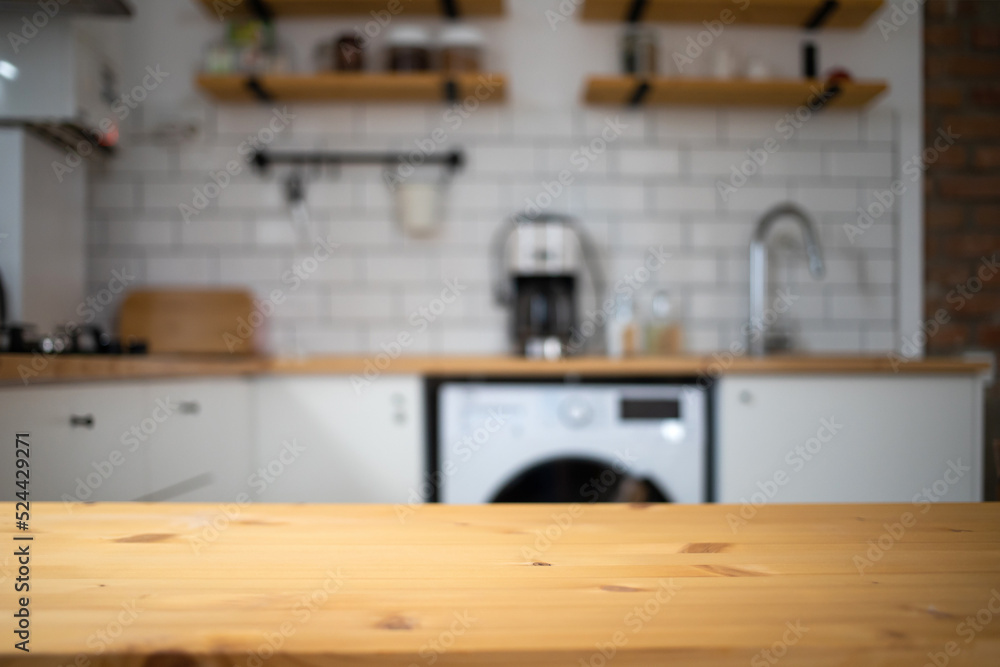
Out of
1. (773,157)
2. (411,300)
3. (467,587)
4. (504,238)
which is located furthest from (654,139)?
(467,587)

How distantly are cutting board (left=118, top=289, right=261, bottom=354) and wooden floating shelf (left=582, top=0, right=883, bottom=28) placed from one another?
162cm

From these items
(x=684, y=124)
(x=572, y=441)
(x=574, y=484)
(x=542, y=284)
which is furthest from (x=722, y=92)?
(x=574, y=484)

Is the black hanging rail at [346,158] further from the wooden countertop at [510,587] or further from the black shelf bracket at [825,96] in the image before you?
the wooden countertop at [510,587]

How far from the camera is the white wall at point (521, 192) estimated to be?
8.52ft

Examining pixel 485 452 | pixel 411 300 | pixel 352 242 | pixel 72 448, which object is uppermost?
pixel 352 242

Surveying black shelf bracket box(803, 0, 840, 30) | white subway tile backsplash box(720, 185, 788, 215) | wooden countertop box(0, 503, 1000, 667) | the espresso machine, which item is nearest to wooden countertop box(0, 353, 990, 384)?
the espresso machine

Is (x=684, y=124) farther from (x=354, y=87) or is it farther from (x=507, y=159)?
(x=354, y=87)

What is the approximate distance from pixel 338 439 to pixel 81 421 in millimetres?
857

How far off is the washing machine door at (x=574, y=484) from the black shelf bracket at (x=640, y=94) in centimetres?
125

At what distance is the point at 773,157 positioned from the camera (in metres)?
2.64

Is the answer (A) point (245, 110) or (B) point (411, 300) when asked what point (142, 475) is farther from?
(A) point (245, 110)

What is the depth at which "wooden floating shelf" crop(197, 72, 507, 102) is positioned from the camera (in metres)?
2.37

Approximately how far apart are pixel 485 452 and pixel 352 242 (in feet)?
3.31

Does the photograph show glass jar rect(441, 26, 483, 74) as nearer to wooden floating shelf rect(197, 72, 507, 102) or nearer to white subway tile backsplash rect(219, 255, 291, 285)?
wooden floating shelf rect(197, 72, 507, 102)
